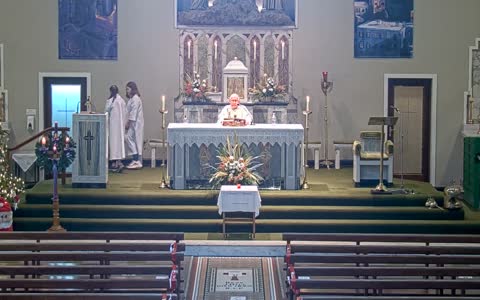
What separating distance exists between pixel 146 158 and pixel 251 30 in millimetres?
3319

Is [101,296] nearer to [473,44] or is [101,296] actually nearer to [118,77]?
[118,77]

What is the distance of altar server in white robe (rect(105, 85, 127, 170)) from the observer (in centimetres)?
1555

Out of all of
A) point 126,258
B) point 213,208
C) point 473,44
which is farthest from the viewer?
point 473,44

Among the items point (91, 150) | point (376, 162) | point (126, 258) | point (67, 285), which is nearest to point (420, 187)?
point (376, 162)

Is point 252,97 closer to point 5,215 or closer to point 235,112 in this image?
point 235,112

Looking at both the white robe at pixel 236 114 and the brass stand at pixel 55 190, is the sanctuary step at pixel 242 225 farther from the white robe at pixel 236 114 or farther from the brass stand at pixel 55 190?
the white robe at pixel 236 114

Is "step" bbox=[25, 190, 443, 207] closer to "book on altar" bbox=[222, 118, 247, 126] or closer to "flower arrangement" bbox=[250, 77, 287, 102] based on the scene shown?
"book on altar" bbox=[222, 118, 247, 126]

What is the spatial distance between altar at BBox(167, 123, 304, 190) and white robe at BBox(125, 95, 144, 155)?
2276 millimetres

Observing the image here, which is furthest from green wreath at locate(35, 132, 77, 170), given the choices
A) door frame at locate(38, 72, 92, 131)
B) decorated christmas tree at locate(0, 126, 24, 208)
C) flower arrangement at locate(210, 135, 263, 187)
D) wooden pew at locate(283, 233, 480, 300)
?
door frame at locate(38, 72, 92, 131)

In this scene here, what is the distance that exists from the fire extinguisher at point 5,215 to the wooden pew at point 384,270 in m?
4.57

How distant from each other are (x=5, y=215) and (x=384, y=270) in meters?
6.11

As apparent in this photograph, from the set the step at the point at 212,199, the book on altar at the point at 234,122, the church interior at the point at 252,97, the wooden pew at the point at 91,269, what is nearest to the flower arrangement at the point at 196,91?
the church interior at the point at 252,97

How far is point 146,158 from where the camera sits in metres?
17.0

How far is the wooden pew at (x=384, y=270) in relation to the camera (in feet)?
26.3
